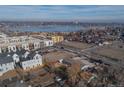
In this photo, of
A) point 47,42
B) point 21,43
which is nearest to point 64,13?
point 47,42

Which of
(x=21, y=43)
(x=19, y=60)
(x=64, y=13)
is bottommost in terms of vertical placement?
(x=19, y=60)

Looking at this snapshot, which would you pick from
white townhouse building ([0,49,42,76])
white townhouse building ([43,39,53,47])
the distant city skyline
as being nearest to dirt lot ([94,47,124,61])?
the distant city skyline

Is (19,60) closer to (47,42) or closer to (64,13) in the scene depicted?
(47,42)

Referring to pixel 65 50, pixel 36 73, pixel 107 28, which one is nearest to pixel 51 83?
pixel 36 73

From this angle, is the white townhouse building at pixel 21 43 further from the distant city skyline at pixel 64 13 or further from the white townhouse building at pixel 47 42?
the distant city skyline at pixel 64 13

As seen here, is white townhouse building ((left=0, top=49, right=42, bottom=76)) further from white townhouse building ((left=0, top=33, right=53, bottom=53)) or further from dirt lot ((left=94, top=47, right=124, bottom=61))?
dirt lot ((left=94, top=47, right=124, bottom=61))

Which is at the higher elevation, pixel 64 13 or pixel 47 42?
pixel 64 13

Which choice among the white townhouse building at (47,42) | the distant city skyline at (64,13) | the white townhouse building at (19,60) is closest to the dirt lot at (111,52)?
the distant city skyline at (64,13)
